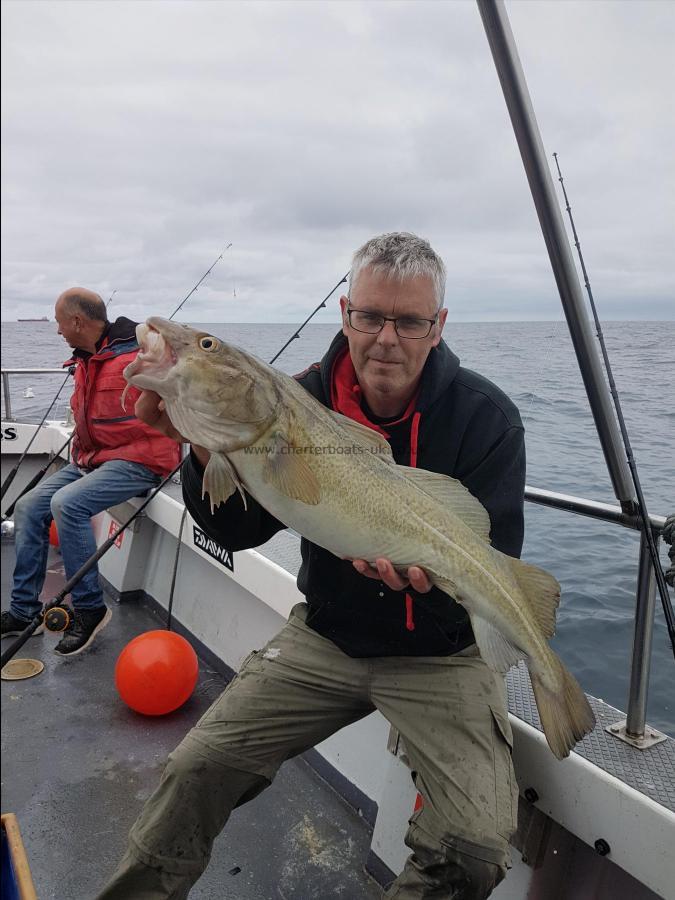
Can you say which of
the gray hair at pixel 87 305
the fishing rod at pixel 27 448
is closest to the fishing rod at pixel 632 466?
the gray hair at pixel 87 305

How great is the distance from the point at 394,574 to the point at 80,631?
11.9ft

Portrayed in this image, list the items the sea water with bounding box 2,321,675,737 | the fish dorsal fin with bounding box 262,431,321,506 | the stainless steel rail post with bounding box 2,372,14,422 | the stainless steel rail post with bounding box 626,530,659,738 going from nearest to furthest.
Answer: the fish dorsal fin with bounding box 262,431,321,506 → the stainless steel rail post with bounding box 626,530,659,738 → the sea water with bounding box 2,321,675,737 → the stainless steel rail post with bounding box 2,372,14,422

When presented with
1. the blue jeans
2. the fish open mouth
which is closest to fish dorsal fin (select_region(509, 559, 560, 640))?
the fish open mouth

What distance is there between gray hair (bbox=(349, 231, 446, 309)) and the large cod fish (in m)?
0.75

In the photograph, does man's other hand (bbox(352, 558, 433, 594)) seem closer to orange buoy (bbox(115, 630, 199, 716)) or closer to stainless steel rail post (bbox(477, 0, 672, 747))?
stainless steel rail post (bbox(477, 0, 672, 747))

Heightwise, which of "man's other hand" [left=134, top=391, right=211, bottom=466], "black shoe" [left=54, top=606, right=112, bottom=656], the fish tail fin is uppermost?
"man's other hand" [left=134, top=391, right=211, bottom=466]

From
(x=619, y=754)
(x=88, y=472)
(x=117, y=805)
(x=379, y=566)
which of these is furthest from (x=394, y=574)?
(x=88, y=472)

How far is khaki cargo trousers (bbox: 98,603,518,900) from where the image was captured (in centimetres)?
227

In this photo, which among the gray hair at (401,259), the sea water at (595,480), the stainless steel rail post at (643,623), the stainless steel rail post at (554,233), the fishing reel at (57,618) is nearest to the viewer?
the stainless steel rail post at (554,233)

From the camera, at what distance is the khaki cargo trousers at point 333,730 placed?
2273 mm

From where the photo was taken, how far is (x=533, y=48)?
2355mm

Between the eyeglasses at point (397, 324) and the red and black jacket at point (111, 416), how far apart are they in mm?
3033

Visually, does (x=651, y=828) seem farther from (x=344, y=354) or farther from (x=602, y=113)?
(x=602, y=113)

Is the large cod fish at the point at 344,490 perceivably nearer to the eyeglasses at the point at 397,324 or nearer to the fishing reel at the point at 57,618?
the eyeglasses at the point at 397,324
